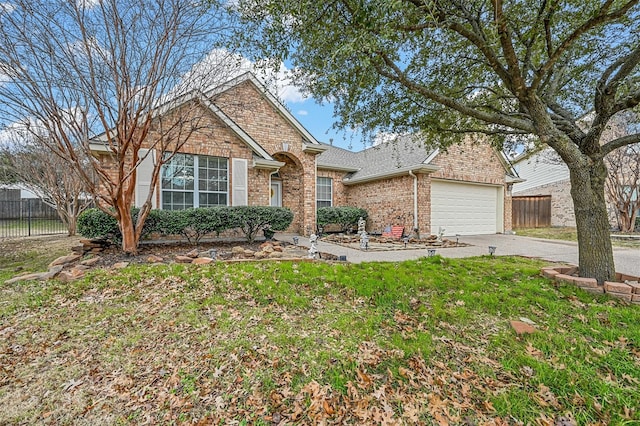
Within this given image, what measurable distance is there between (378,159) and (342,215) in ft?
12.6

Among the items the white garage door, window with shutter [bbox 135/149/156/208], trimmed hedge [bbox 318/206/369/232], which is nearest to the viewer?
window with shutter [bbox 135/149/156/208]

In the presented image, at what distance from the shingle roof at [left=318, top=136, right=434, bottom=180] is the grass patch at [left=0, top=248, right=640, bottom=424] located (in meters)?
8.60

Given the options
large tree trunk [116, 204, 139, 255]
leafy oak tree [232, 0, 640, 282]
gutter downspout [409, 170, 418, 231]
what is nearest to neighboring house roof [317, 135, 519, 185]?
gutter downspout [409, 170, 418, 231]

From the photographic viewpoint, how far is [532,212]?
1970 centimetres

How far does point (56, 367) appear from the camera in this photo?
3.02 meters

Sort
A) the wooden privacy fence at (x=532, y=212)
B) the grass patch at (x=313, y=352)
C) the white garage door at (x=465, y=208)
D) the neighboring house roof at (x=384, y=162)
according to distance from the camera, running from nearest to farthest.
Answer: the grass patch at (x=313, y=352) → the neighboring house roof at (x=384, y=162) → the white garage door at (x=465, y=208) → the wooden privacy fence at (x=532, y=212)

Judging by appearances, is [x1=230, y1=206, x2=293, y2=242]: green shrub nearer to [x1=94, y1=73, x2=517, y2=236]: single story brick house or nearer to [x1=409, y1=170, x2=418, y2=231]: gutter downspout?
[x1=94, y1=73, x2=517, y2=236]: single story brick house

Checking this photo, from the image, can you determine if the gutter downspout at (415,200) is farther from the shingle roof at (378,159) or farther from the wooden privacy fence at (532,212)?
the wooden privacy fence at (532,212)

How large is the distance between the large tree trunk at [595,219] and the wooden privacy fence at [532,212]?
17.0 meters

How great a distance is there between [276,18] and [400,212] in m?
10.1

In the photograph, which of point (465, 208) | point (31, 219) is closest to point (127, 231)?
point (465, 208)

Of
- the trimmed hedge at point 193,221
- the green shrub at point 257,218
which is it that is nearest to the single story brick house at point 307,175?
the trimmed hedge at point 193,221

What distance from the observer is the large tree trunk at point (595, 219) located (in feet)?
15.3

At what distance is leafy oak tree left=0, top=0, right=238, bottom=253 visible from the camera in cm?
576
